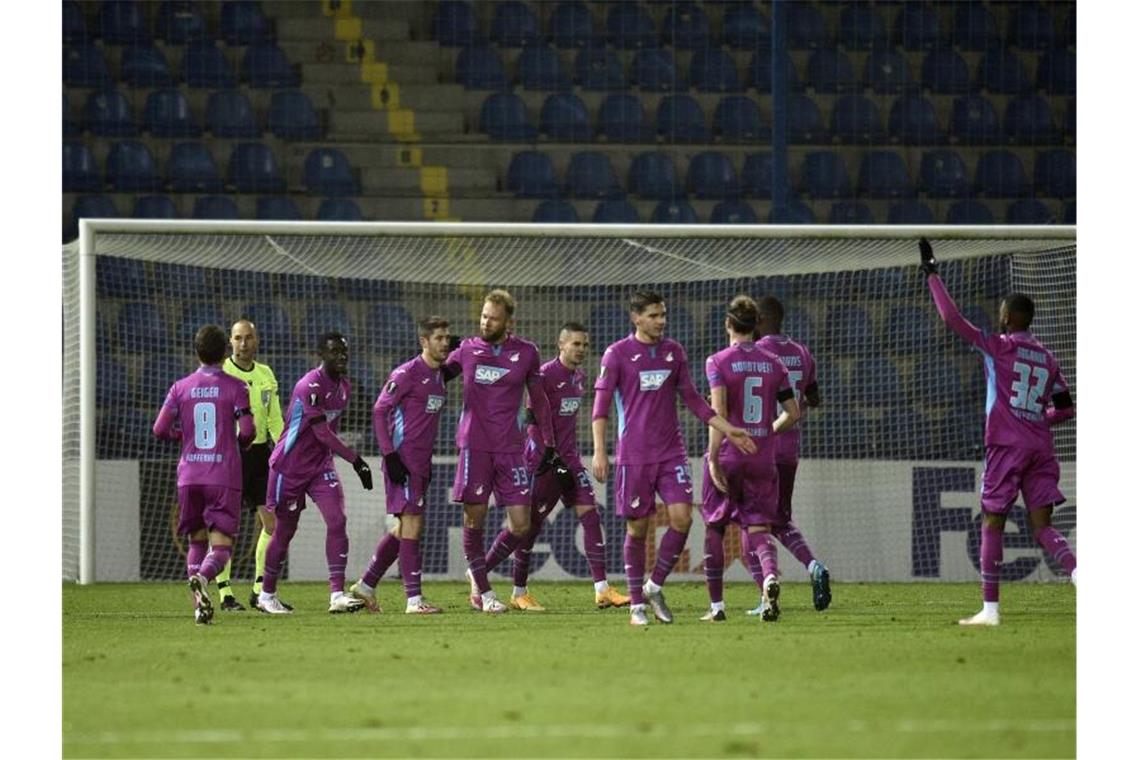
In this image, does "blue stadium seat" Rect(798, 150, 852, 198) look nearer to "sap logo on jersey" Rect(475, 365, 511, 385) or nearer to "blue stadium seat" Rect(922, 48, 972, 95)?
"blue stadium seat" Rect(922, 48, 972, 95)

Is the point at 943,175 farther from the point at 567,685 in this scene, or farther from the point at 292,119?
the point at 567,685

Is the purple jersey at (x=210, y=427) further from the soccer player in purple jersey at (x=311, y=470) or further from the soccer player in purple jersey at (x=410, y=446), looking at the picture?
the soccer player in purple jersey at (x=410, y=446)

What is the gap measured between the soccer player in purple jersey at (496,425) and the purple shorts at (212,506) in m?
1.26

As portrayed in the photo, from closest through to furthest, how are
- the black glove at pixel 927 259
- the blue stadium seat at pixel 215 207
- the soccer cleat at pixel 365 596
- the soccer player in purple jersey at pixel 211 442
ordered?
the black glove at pixel 927 259 → the soccer player in purple jersey at pixel 211 442 → the soccer cleat at pixel 365 596 → the blue stadium seat at pixel 215 207

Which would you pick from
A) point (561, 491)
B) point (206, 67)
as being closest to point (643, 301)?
point (561, 491)

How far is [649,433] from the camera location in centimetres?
955

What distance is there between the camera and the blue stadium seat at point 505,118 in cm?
1848

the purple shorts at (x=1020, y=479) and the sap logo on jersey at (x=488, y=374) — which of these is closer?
the purple shorts at (x=1020, y=479)

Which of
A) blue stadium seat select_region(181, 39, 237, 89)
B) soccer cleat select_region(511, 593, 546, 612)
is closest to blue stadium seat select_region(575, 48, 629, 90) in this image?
blue stadium seat select_region(181, 39, 237, 89)

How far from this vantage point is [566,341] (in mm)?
11266

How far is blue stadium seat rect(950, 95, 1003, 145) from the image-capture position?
1828 cm

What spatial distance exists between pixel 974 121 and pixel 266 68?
708 cm

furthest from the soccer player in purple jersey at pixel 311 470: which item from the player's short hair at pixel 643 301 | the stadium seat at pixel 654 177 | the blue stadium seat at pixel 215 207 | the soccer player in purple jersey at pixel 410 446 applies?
the stadium seat at pixel 654 177
